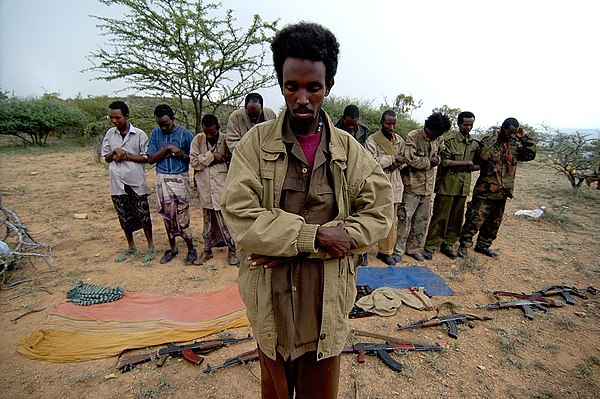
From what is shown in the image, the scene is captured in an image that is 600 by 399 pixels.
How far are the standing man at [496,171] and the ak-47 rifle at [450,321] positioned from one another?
1.81m

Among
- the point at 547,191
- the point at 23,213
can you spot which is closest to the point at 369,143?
the point at 23,213

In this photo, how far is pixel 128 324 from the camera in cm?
301

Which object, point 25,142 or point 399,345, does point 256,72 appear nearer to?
point 399,345

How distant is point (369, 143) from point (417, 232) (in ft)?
5.43

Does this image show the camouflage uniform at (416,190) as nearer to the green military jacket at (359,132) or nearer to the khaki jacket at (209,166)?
the green military jacket at (359,132)

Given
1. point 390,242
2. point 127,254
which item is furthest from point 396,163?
point 127,254

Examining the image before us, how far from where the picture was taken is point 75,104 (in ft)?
68.3

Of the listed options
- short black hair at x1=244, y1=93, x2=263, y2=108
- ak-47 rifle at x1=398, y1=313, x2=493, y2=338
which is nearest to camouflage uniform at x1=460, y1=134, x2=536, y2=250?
ak-47 rifle at x1=398, y1=313, x2=493, y2=338

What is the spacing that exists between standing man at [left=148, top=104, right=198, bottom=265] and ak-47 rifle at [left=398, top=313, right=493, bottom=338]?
10.4 feet

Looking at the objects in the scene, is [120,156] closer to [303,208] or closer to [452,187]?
[303,208]

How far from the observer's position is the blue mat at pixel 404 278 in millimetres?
3884

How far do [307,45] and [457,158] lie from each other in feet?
13.4

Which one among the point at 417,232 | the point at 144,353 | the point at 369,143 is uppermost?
the point at 369,143

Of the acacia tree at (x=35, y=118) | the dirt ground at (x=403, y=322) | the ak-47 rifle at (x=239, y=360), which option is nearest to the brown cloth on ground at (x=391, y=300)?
the dirt ground at (x=403, y=322)
